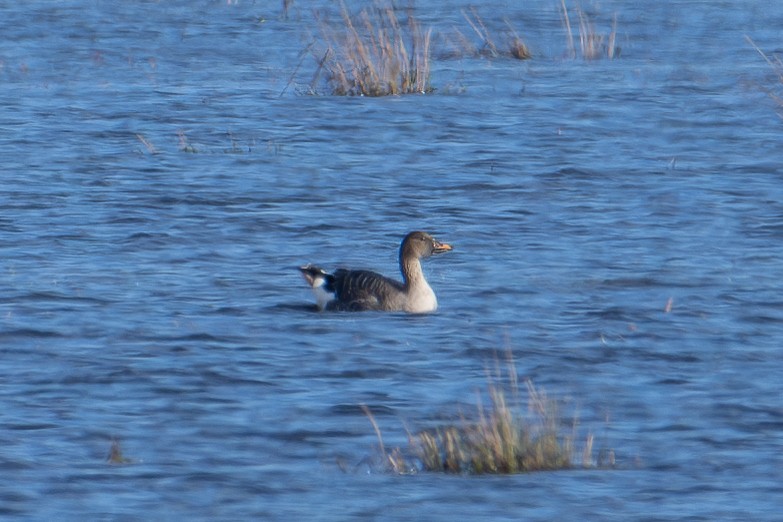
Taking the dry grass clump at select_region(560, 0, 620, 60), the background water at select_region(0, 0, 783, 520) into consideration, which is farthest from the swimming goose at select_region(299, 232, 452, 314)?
the dry grass clump at select_region(560, 0, 620, 60)

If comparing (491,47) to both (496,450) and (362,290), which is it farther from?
(496,450)

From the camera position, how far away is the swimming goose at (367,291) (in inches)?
451

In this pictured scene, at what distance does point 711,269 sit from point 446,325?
95.9 inches

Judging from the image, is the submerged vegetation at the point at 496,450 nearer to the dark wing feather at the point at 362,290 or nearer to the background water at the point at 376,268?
the background water at the point at 376,268

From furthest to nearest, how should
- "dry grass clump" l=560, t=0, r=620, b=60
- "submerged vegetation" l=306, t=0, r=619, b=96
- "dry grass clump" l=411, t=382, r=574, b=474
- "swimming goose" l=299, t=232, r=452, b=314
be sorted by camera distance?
"dry grass clump" l=560, t=0, r=620, b=60
"submerged vegetation" l=306, t=0, r=619, b=96
"swimming goose" l=299, t=232, r=452, b=314
"dry grass clump" l=411, t=382, r=574, b=474

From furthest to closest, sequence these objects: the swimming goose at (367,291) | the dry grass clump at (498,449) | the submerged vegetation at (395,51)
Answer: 1. the submerged vegetation at (395,51)
2. the swimming goose at (367,291)
3. the dry grass clump at (498,449)

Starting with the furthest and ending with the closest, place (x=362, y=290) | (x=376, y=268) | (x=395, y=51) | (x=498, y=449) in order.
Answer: (x=395, y=51), (x=376, y=268), (x=362, y=290), (x=498, y=449)

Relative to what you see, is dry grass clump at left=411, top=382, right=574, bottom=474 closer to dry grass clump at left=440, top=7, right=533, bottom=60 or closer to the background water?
the background water

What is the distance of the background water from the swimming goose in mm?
173

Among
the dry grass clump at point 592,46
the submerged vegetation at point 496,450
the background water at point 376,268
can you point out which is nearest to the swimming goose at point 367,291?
the background water at point 376,268

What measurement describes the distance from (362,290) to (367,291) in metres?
0.04

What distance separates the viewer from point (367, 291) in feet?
38.0

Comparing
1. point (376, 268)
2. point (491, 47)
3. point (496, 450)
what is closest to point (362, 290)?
point (376, 268)

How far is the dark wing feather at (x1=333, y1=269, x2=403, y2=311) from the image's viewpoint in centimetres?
1148
